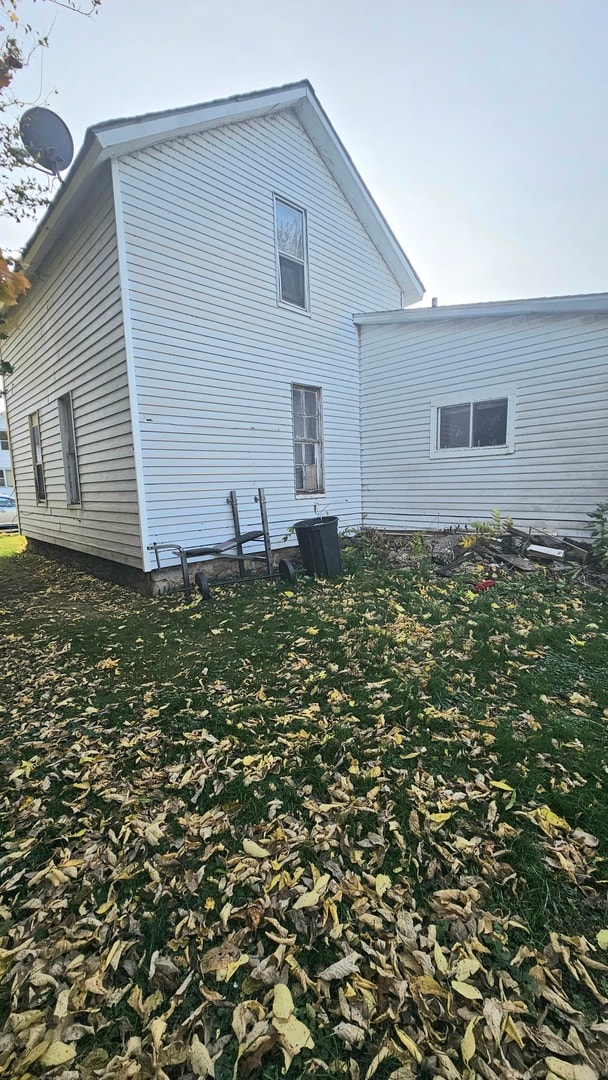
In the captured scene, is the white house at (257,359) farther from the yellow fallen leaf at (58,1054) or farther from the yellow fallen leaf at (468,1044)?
the yellow fallen leaf at (468,1044)

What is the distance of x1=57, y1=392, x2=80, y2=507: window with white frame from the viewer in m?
8.34

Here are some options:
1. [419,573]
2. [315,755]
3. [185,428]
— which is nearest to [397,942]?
[315,755]

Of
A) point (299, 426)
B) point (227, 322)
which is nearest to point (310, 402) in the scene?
point (299, 426)

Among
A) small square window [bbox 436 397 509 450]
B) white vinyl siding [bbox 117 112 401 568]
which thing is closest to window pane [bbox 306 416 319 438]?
white vinyl siding [bbox 117 112 401 568]

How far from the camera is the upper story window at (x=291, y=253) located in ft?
26.0

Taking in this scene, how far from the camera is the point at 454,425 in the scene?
28.1 feet

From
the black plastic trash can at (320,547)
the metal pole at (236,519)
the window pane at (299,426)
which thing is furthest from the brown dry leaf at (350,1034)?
the window pane at (299,426)

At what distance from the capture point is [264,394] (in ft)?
25.1

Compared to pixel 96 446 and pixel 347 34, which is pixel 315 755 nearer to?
pixel 96 446

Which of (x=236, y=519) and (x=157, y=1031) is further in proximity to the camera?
(x=236, y=519)

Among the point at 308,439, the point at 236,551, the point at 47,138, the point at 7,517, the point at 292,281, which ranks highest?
the point at 47,138

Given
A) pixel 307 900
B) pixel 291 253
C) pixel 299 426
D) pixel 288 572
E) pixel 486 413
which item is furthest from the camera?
pixel 299 426

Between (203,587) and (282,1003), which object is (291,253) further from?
(282,1003)

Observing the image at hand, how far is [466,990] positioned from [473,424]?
8273mm
